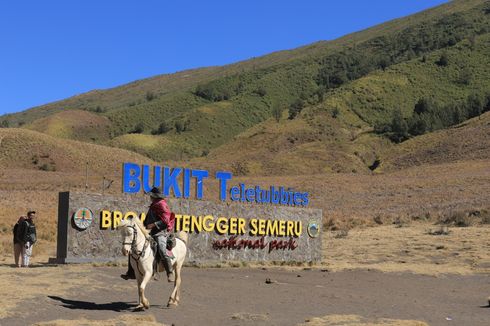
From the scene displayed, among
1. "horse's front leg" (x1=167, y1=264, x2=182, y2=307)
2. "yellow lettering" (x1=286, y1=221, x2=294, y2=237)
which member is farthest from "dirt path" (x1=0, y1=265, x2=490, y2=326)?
"yellow lettering" (x1=286, y1=221, x2=294, y2=237)

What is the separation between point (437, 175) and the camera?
209 ft

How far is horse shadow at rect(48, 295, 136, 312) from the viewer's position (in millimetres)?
13695

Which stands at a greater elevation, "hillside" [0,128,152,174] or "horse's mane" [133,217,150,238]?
"hillside" [0,128,152,174]

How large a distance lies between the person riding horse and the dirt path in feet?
3.00

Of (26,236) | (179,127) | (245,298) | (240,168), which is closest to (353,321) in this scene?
(245,298)

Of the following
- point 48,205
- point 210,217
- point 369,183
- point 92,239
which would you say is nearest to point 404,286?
point 210,217

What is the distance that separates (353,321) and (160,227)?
4.58 meters

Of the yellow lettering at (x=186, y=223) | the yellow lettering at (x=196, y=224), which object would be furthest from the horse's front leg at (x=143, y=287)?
the yellow lettering at (x=196, y=224)

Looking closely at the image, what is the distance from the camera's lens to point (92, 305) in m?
14.1

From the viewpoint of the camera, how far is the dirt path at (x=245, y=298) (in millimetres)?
13391

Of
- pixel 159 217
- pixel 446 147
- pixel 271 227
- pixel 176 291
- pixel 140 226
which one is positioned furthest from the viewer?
pixel 446 147

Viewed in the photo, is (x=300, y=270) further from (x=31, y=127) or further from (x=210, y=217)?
(x=31, y=127)

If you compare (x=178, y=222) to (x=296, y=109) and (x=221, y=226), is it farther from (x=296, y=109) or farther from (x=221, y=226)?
(x=296, y=109)

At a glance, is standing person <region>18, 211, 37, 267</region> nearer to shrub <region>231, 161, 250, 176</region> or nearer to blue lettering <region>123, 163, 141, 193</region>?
blue lettering <region>123, 163, 141, 193</region>
